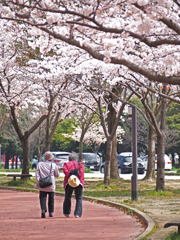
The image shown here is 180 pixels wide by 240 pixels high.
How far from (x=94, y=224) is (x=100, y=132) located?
38392 mm

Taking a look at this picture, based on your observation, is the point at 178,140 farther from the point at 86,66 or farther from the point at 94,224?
the point at 94,224

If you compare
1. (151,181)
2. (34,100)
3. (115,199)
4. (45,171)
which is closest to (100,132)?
(34,100)

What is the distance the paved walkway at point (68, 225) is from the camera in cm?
738

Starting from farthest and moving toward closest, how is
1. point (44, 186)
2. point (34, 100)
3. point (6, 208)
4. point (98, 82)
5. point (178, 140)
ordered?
point (178, 140) < point (34, 100) < point (98, 82) < point (6, 208) < point (44, 186)

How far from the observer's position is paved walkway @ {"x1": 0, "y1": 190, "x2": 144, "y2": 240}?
738cm

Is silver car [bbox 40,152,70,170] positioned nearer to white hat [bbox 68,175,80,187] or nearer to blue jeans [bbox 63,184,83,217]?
blue jeans [bbox 63,184,83,217]

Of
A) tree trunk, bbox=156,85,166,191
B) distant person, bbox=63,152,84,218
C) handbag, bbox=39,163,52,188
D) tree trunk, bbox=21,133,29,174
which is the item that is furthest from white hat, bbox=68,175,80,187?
tree trunk, bbox=21,133,29,174

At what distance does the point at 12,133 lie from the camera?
45.7 metres

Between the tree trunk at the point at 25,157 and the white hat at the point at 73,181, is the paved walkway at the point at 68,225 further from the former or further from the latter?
the tree trunk at the point at 25,157

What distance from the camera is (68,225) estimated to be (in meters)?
8.41

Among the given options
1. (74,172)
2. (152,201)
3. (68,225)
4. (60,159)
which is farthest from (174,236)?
(60,159)

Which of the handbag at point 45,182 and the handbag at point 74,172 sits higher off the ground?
the handbag at point 74,172

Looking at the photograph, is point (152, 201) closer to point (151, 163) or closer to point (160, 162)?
point (160, 162)

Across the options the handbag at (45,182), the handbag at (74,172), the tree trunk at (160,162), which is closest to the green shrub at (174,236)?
the handbag at (74,172)
